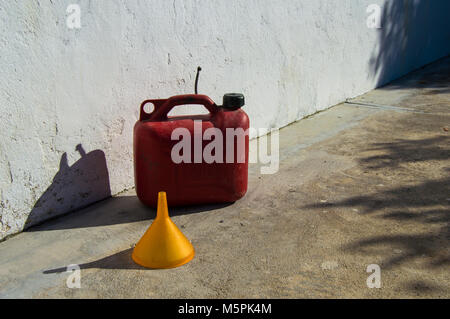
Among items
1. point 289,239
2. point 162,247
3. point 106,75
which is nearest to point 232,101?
point 106,75

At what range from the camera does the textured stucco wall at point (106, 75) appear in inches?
107

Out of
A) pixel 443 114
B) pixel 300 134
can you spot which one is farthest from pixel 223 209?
pixel 443 114

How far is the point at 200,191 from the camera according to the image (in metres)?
3.19

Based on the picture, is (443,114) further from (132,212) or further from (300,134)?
(132,212)

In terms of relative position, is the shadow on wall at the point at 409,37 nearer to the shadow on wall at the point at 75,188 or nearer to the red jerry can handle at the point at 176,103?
the red jerry can handle at the point at 176,103

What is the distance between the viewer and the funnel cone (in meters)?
2.48

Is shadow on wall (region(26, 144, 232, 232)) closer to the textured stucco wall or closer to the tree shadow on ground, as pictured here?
the textured stucco wall

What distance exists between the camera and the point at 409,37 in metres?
8.55

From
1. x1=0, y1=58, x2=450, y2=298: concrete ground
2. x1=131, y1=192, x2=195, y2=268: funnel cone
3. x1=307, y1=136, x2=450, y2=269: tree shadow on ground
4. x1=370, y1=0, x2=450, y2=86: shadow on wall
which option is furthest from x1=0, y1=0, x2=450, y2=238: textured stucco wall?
x1=370, y1=0, x2=450, y2=86: shadow on wall

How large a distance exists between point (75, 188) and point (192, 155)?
803 mm

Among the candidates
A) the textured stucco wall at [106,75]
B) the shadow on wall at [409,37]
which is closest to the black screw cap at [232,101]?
the textured stucco wall at [106,75]

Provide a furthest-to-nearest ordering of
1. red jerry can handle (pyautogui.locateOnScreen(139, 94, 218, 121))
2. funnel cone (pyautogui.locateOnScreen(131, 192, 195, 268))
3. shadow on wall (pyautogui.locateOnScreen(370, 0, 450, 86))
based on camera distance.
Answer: shadow on wall (pyautogui.locateOnScreen(370, 0, 450, 86)), red jerry can handle (pyautogui.locateOnScreen(139, 94, 218, 121)), funnel cone (pyautogui.locateOnScreen(131, 192, 195, 268))

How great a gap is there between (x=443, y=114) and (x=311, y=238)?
11.8 feet

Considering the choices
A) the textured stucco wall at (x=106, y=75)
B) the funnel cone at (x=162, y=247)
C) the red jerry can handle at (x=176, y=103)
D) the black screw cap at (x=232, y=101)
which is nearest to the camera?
the funnel cone at (x=162, y=247)
